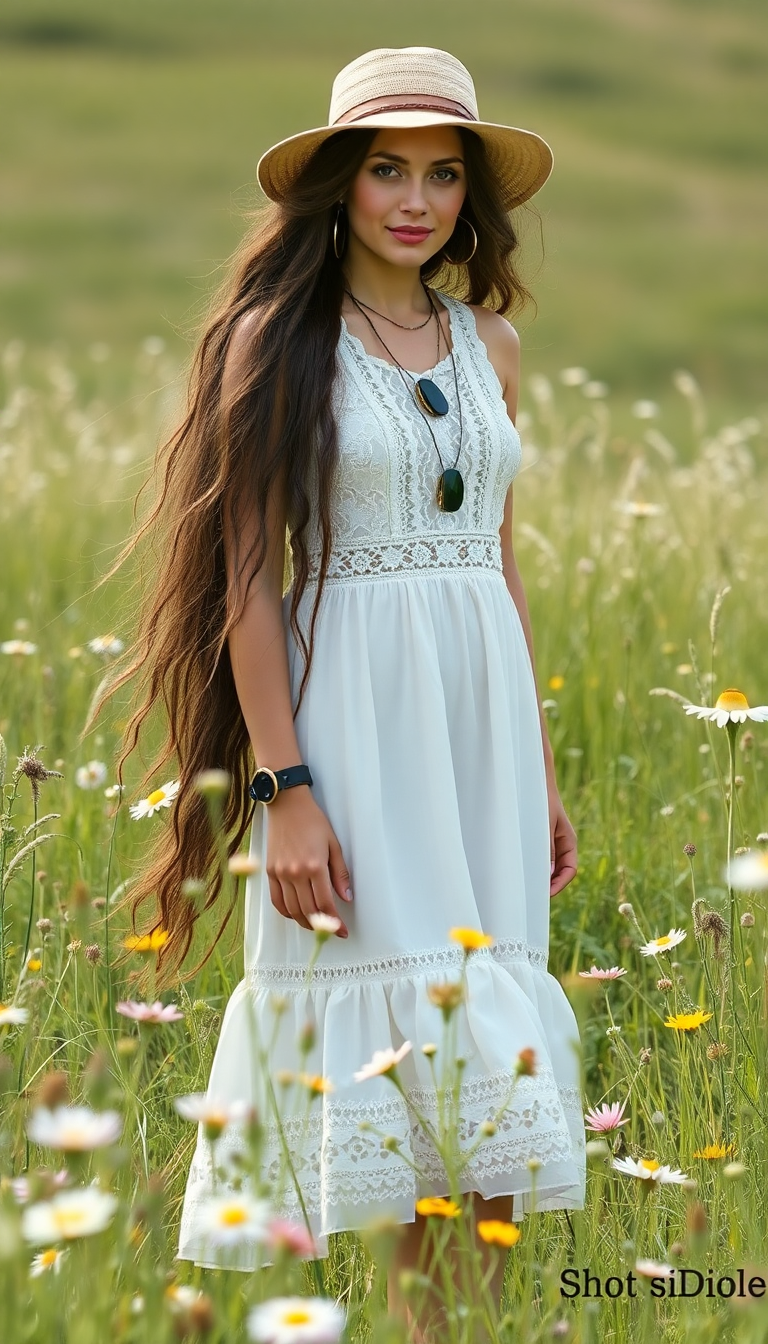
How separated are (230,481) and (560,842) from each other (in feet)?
2.44

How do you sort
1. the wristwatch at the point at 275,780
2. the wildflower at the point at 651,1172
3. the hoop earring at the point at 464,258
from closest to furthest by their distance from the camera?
the wildflower at the point at 651,1172 < the wristwatch at the point at 275,780 < the hoop earring at the point at 464,258

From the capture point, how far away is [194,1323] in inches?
47.1

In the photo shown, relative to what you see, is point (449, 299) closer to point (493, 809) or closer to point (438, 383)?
point (438, 383)

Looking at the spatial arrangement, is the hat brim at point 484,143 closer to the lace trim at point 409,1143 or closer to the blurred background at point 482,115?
the lace trim at point 409,1143

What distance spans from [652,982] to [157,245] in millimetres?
24119

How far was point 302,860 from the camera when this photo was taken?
6.58 feet

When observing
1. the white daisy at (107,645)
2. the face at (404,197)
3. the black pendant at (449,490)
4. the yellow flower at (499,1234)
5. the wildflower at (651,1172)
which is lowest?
the yellow flower at (499,1234)

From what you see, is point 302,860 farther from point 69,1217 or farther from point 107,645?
point 107,645

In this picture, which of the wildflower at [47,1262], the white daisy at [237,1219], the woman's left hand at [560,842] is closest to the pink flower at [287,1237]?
the white daisy at [237,1219]

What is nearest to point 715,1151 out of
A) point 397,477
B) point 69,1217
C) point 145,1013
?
point 145,1013

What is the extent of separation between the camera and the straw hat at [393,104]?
2.20 m

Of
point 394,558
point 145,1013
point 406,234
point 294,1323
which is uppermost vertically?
point 406,234

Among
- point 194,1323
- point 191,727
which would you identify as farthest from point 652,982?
point 194,1323

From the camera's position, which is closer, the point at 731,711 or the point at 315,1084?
the point at 315,1084
